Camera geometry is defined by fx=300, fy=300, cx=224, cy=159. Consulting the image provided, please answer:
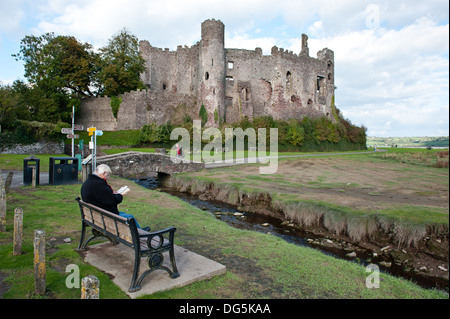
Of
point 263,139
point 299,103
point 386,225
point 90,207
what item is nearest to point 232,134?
point 263,139

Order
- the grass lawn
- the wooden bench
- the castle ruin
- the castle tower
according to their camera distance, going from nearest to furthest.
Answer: the wooden bench < the grass lawn < the castle ruin < the castle tower

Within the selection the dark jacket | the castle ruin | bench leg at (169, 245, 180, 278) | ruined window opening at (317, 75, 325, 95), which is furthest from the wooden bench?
ruined window opening at (317, 75, 325, 95)

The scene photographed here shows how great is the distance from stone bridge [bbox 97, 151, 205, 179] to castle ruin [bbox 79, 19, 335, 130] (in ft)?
62.1

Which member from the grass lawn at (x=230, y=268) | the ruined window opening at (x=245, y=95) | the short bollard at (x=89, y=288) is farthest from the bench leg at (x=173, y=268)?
the ruined window opening at (x=245, y=95)

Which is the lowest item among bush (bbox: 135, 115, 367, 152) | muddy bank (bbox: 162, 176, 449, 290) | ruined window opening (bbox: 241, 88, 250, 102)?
muddy bank (bbox: 162, 176, 449, 290)

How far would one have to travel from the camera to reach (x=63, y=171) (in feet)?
42.8

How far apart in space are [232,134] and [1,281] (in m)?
31.8

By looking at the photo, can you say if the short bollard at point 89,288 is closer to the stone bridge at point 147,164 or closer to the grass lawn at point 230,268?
the grass lawn at point 230,268

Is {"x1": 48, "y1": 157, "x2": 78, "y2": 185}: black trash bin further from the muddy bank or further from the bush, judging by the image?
the bush

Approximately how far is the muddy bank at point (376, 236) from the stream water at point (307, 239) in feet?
0.08

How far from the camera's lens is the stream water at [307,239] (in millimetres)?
6455

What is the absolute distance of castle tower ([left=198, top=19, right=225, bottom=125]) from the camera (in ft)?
133

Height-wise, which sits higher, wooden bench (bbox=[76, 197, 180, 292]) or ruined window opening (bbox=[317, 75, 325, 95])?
ruined window opening (bbox=[317, 75, 325, 95])

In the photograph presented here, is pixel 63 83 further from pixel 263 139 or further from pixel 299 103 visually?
pixel 299 103
